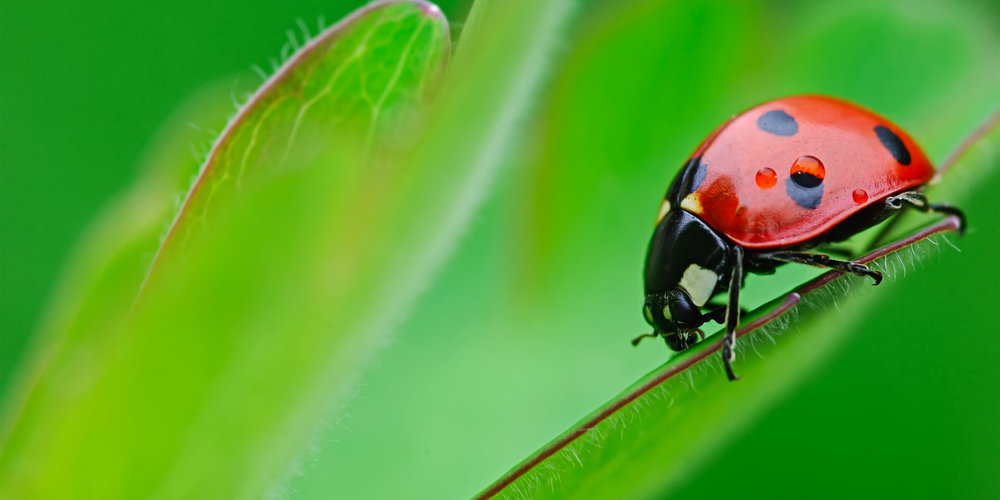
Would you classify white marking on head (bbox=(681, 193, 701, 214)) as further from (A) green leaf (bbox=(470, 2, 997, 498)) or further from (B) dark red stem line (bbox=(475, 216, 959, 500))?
(B) dark red stem line (bbox=(475, 216, 959, 500))

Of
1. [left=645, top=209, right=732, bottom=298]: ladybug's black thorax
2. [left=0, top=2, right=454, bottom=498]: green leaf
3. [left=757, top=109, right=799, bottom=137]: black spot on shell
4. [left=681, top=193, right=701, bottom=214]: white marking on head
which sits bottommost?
[left=645, top=209, right=732, bottom=298]: ladybug's black thorax

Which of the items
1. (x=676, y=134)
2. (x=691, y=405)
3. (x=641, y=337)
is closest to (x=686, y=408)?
(x=691, y=405)

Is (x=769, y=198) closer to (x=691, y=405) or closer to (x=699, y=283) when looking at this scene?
(x=699, y=283)

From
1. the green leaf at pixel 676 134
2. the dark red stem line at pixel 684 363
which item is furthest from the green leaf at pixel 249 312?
the green leaf at pixel 676 134

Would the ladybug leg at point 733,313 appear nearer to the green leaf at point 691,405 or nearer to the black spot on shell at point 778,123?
the green leaf at point 691,405

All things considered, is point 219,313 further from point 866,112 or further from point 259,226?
point 866,112

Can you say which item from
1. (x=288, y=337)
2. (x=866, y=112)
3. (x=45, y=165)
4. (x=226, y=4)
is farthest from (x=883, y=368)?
(x=45, y=165)

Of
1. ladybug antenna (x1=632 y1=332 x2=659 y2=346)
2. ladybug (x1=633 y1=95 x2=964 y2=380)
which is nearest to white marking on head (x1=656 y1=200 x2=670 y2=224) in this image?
Answer: ladybug (x1=633 y1=95 x2=964 y2=380)
